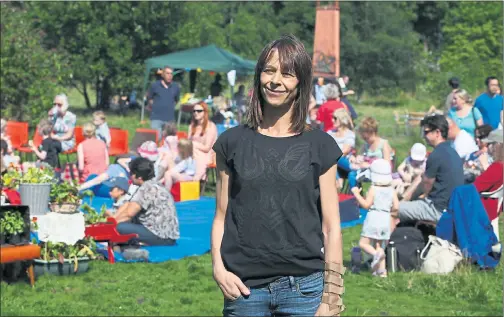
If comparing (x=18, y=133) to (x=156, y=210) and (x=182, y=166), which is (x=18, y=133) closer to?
(x=182, y=166)

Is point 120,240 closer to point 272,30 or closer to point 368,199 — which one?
point 368,199

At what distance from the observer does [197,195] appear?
15266 millimetres

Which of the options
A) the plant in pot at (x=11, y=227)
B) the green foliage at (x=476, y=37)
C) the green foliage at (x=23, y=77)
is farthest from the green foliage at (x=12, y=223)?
the green foliage at (x=476, y=37)

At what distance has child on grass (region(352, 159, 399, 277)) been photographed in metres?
9.61

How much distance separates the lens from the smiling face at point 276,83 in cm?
409

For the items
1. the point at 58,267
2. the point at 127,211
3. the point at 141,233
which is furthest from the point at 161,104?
the point at 58,267

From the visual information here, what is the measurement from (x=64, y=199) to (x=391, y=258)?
307 cm

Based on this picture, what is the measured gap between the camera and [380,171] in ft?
31.8

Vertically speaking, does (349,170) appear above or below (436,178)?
below

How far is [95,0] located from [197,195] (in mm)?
18108

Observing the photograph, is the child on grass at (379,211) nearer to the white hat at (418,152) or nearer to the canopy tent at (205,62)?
the white hat at (418,152)

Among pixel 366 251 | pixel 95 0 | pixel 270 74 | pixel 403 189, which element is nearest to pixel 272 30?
pixel 95 0

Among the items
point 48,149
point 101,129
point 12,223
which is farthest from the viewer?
point 101,129

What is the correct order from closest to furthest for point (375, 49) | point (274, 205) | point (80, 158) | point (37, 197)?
point (274, 205)
point (37, 197)
point (80, 158)
point (375, 49)
